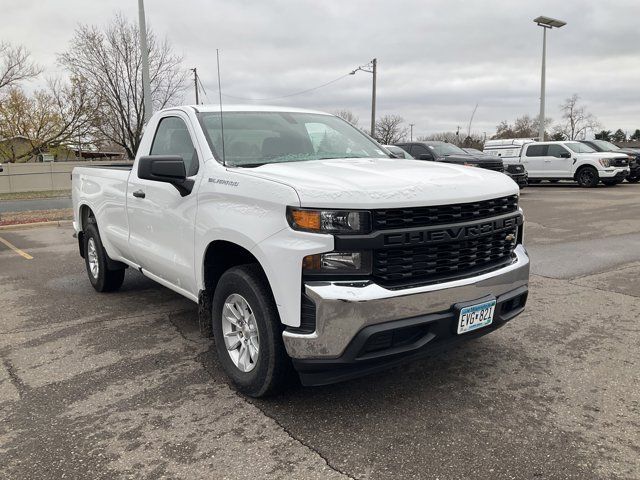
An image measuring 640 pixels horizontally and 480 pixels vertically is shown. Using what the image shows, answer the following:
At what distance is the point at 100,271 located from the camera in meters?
6.03

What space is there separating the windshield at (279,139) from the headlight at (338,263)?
120 cm

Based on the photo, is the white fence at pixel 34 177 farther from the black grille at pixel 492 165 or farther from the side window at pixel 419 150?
the black grille at pixel 492 165

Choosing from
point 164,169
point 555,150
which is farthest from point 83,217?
point 555,150

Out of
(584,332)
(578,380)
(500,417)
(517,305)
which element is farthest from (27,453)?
(584,332)

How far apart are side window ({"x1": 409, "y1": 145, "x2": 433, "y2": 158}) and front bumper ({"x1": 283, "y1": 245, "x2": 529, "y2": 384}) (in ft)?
46.1

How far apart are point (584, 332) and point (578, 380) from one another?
107cm

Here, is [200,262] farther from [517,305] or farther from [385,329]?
[517,305]

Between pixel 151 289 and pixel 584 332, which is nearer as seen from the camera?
pixel 584 332

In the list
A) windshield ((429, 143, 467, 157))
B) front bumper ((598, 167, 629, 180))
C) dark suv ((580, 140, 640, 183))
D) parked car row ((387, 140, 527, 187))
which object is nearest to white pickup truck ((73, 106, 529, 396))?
parked car row ((387, 140, 527, 187))

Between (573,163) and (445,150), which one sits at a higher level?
(445,150)

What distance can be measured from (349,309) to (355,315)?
0.15ft

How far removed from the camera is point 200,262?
3.70 metres

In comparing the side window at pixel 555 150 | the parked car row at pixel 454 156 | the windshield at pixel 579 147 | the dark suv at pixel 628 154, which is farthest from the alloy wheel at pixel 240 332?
the dark suv at pixel 628 154

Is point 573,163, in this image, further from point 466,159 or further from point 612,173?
point 466,159
